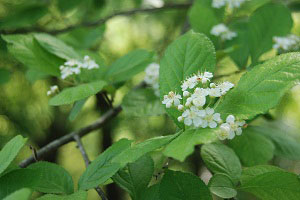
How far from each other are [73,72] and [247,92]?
0.77 m

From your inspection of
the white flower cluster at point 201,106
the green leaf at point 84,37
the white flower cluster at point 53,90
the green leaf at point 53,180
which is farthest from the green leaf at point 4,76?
the white flower cluster at point 201,106

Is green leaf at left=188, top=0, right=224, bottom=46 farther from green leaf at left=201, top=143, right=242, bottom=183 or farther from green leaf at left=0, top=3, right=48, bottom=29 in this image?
green leaf at left=0, top=3, right=48, bottom=29

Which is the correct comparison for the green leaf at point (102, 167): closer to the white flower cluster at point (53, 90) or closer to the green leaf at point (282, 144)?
the white flower cluster at point (53, 90)

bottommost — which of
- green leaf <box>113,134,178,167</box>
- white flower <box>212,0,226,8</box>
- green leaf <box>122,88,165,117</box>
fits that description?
green leaf <box>122,88,165,117</box>

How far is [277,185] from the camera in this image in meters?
0.98

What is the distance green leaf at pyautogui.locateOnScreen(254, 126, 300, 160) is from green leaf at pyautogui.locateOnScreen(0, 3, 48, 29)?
5.05ft

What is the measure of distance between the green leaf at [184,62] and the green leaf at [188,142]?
0.18 m

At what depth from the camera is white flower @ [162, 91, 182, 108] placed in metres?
0.96

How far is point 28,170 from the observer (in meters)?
0.97

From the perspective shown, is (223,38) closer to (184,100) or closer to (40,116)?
(184,100)

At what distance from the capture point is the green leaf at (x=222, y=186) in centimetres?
98

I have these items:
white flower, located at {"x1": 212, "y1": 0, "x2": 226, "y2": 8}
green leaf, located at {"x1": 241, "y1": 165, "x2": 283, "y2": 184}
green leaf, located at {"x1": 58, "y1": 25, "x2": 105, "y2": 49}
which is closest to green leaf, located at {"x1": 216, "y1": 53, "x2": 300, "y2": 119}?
green leaf, located at {"x1": 241, "y1": 165, "x2": 283, "y2": 184}

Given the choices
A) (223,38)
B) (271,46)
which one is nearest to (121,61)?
(223,38)

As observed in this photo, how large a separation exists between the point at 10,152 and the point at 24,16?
161cm
